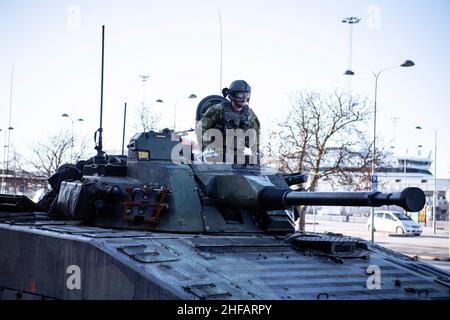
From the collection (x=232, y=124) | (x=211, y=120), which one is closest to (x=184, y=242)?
(x=211, y=120)

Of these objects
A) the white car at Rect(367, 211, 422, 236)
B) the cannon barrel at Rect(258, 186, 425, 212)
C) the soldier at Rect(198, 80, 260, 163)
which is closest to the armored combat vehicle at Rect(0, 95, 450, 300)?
the cannon barrel at Rect(258, 186, 425, 212)

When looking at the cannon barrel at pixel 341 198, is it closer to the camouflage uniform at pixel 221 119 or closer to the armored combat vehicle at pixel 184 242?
the armored combat vehicle at pixel 184 242

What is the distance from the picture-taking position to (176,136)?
37.6ft

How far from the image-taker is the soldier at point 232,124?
12008 millimetres

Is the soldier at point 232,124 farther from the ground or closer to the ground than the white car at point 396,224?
farther from the ground

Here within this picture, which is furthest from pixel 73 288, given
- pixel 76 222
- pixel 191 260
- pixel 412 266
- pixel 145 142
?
pixel 412 266

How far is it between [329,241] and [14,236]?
4.59 metres

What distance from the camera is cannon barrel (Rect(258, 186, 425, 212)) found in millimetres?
7758

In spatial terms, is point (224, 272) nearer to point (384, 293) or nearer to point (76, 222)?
point (384, 293)

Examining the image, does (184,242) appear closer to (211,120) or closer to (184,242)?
(184,242)

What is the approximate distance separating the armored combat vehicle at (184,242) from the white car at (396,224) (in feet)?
104

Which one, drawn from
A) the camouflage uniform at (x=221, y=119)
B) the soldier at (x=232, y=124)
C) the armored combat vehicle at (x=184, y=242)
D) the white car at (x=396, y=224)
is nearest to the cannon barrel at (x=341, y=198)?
the armored combat vehicle at (x=184, y=242)

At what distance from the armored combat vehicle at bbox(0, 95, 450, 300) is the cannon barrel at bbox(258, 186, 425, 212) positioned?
1 centimetres

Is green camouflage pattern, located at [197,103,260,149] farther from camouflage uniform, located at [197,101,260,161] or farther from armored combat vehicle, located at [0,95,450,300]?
armored combat vehicle, located at [0,95,450,300]
